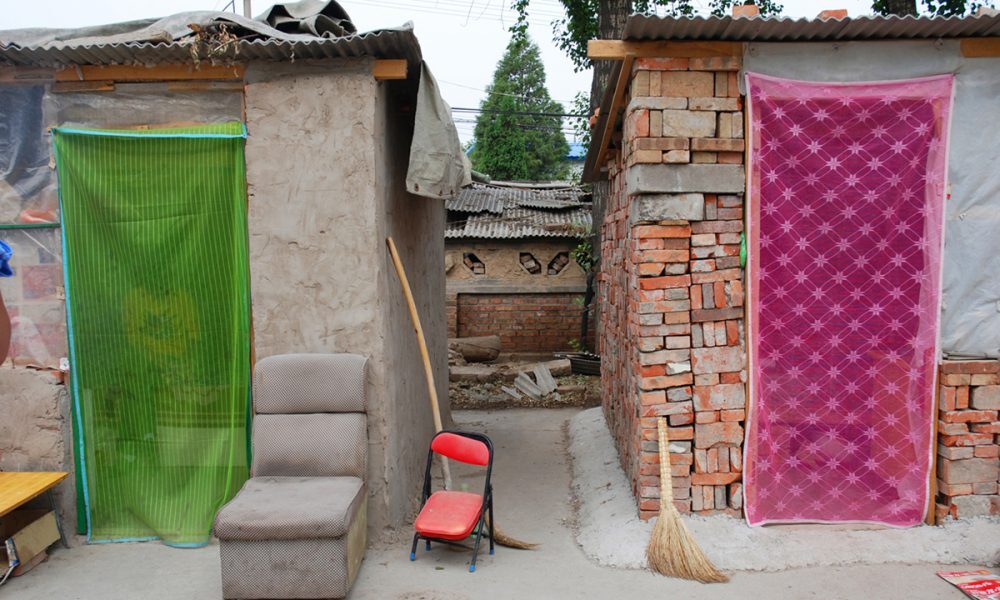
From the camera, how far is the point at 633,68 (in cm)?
429

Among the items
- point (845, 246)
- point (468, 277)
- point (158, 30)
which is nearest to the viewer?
point (845, 246)

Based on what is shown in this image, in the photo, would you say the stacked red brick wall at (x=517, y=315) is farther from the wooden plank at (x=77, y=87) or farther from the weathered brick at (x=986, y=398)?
the weathered brick at (x=986, y=398)

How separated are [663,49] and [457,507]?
315 centimetres

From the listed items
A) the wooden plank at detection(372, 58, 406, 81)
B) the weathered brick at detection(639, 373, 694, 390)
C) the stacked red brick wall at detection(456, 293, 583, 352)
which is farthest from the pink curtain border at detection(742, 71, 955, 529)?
the stacked red brick wall at detection(456, 293, 583, 352)

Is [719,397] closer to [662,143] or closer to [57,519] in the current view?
[662,143]

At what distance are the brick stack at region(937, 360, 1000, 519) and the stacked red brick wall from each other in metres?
8.88

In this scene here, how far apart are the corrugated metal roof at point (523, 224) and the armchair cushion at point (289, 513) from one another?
342 inches

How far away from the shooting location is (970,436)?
13.7ft

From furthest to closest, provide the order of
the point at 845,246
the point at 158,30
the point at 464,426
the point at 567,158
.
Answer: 1. the point at 567,158
2. the point at 464,426
3. the point at 158,30
4. the point at 845,246

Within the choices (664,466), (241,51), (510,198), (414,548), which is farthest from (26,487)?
(510,198)

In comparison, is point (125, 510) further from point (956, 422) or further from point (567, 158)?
point (567, 158)

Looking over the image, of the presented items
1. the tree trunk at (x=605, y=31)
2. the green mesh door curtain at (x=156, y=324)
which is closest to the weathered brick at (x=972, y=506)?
the green mesh door curtain at (x=156, y=324)

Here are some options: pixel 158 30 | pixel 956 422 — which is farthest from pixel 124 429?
pixel 956 422

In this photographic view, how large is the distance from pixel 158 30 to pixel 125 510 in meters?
3.29
